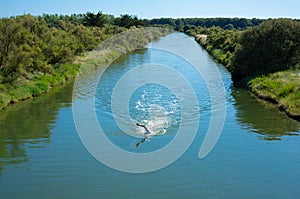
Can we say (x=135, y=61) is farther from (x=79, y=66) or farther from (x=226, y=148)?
(x=226, y=148)

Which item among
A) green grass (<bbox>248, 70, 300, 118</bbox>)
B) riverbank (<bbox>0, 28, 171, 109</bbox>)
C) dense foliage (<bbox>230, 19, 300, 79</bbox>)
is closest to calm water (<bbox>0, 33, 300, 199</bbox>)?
green grass (<bbox>248, 70, 300, 118</bbox>)

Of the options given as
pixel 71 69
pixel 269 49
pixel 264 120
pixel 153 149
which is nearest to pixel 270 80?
pixel 269 49

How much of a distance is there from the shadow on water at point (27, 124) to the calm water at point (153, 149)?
58 millimetres

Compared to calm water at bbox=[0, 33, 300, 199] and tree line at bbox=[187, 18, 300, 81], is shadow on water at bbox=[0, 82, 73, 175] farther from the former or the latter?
tree line at bbox=[187, 18, 300, 81]

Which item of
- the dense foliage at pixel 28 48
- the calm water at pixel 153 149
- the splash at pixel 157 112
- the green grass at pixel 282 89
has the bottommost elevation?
the calm water at pixel 153 149

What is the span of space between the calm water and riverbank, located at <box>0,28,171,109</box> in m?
1.31

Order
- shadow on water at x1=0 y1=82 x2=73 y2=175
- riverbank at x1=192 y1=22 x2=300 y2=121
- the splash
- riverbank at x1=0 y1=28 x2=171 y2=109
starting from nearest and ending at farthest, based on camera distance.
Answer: shadow on water at x1=0 y1=82 x2=73 y2=175 < the splash < riverbank at x1=192 y1=22 x2=300 y2=121 < riverbank at x1=0 y1=28 x2=171 y2=109

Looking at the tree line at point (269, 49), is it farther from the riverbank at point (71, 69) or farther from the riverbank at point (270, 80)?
the riverbank at point (71, 69)

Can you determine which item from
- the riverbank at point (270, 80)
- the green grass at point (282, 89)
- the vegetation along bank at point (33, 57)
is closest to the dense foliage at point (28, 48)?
the vegetation along bank at point (33, 57)

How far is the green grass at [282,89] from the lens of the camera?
2756 centimetres

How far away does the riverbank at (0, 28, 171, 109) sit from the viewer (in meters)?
31.0

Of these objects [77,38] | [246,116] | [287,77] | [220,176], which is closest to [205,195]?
[220,176]

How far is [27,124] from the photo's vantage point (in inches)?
1005

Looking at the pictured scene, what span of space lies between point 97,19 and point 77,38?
3477 cm
